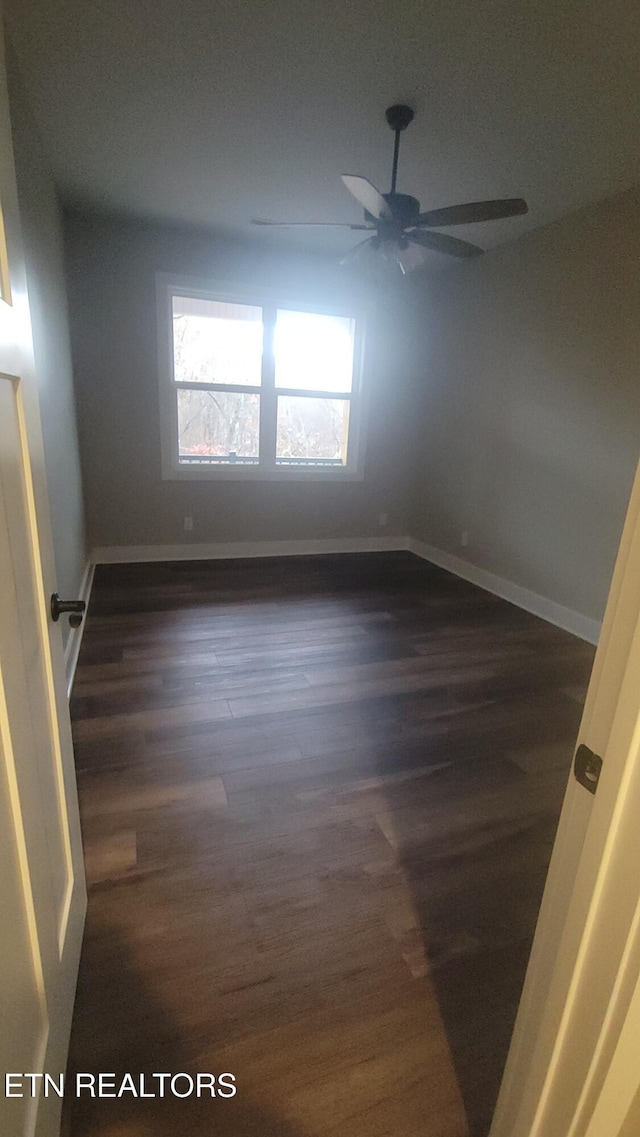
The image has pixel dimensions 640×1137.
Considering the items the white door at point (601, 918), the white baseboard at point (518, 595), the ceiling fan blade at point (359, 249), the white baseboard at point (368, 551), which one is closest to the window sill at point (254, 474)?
the white baseboard at point (368, 551)

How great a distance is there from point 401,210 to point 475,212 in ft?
1.17

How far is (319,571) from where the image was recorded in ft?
15.0

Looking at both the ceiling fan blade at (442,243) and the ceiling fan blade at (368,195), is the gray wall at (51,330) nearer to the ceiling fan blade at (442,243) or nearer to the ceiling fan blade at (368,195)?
the ceiling fan blade at (368,195)

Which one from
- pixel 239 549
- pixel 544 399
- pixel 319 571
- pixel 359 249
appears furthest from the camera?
pixel 239 549

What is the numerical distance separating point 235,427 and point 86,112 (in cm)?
242

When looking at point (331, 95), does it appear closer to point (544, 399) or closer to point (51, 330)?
point (51, 330)

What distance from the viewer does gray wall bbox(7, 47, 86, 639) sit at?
2.24 metres

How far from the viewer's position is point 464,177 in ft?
9.89

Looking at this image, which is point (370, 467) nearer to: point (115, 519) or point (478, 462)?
point (478, 462)

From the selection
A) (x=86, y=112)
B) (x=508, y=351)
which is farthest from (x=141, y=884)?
(x=508, y=351)

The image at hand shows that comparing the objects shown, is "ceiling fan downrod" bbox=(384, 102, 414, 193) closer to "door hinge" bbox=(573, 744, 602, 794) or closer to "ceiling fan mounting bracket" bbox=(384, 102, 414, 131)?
"ceiling fan mounting bracket" bbox=(384, 102, 414, 131)

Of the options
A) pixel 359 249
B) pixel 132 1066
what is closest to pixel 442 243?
pixel 359 249

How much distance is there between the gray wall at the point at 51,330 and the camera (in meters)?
2.24

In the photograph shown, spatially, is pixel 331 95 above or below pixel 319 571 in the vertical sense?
above
